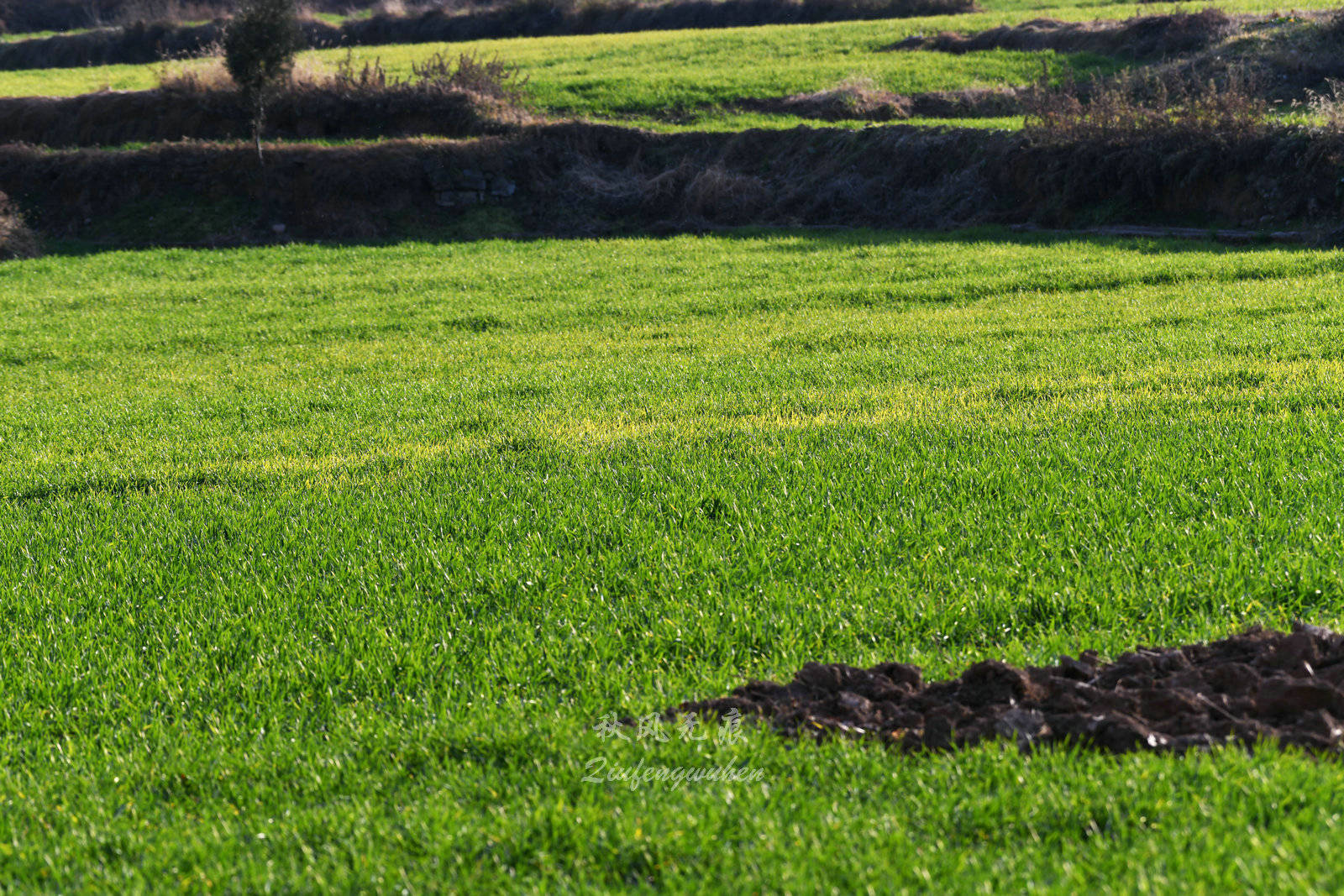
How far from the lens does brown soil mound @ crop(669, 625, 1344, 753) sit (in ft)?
12.0

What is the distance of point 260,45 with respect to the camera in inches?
1086

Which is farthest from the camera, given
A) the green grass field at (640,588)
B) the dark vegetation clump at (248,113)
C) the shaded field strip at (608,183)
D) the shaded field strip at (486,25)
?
the shaded field strip at (486,25)

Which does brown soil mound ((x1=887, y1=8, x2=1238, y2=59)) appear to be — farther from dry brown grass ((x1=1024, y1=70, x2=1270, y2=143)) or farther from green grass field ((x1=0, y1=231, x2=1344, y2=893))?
green grass field ((x1=0, y1=231, x2=1344, y2=893))

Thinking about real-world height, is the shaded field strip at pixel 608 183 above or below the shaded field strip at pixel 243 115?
below

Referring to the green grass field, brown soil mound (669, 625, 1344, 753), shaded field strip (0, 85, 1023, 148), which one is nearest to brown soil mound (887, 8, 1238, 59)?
shaded field strip (0, 85, 1023, 148)

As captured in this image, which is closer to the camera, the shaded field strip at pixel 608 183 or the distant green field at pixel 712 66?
the shaded field strip at pixel 608 183

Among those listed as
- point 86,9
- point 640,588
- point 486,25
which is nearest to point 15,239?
point 640,588

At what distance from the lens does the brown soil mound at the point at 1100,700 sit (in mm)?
3656

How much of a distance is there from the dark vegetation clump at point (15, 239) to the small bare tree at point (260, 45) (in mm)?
6477

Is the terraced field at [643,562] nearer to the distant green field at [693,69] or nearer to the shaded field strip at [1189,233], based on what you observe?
the shaded field strip at [1189,233]

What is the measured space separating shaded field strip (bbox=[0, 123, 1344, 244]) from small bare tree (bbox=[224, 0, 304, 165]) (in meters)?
2.16

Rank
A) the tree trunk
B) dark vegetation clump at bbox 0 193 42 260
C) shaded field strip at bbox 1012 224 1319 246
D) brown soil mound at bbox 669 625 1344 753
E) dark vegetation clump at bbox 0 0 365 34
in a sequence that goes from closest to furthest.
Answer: brown soil mound at bbox 669 625 1344 753, shaded field strip at bbox 1012 224 1319 246, dark vegetation clump at bbox 0 193 42 260, the tree trunk, dark vegetation clump at bbox 0 0 365 34

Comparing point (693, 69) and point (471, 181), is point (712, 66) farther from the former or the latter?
point (471, 181)

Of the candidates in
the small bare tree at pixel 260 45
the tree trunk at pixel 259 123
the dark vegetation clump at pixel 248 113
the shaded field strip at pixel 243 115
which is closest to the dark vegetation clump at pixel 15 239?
the tree trunk at pixel 259 123
